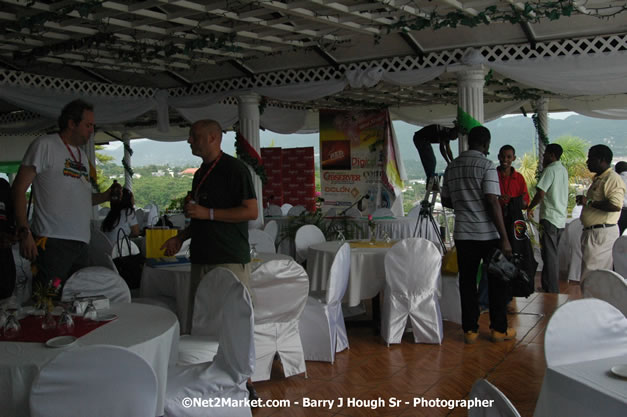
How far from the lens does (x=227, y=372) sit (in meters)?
2.77

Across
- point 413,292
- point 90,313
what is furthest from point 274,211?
point 90,313

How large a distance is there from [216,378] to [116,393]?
2.94 feet

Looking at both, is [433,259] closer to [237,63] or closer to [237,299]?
[237,299]

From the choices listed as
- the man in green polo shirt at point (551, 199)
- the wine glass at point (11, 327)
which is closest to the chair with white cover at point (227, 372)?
the wine glass at point (11, 327)

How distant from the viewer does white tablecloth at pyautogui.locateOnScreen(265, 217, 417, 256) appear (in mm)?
8750

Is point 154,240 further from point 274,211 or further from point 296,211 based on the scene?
point 296,211

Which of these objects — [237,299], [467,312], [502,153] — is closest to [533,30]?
[502,153]

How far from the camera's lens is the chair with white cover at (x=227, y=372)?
104 inches

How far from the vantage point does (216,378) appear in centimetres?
273

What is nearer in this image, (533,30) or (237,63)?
(533,30)

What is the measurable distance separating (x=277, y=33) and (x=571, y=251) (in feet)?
15.7

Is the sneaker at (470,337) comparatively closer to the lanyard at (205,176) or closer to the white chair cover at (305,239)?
the white chair cover at (305,239)

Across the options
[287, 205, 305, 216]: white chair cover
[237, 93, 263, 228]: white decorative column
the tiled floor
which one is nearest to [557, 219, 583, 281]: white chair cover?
the tiled floor

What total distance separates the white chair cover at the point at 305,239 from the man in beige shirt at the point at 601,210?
2.60 metres
